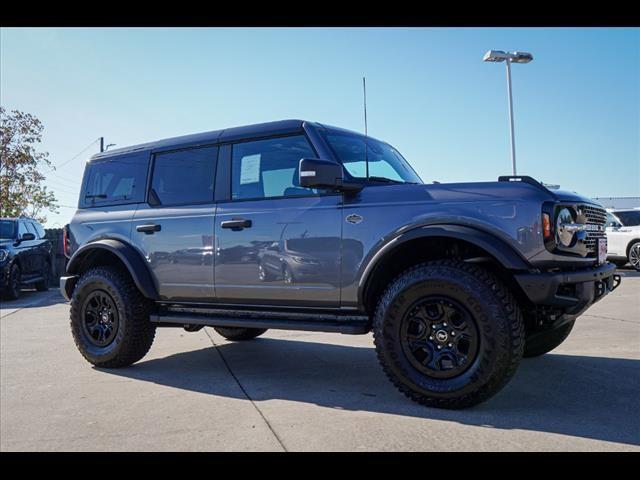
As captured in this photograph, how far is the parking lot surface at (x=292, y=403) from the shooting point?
9.80 feet

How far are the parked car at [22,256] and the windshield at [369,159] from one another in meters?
9.38

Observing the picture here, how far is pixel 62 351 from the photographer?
5.89 meters

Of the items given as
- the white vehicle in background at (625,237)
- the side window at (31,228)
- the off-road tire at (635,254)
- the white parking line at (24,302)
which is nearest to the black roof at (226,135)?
the white parking line at (24,302)

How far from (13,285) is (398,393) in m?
10.2

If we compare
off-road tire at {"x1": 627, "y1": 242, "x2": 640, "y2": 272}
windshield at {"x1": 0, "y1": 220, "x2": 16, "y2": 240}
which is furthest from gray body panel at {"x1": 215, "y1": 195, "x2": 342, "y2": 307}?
off-road tire at {"x1": 627, "y1": 242, "x2": 640, "y2": 272}

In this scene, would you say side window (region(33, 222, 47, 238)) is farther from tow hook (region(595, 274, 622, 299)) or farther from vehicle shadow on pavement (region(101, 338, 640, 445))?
tow hook (region(595, 274, 622, 299))

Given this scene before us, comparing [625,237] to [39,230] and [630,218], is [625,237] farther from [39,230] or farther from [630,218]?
[39,230]

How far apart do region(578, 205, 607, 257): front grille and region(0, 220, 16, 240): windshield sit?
11.6m

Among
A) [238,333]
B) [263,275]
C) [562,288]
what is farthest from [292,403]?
[238,333]

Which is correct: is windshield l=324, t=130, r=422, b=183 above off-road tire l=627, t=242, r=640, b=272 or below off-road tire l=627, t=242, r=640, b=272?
above

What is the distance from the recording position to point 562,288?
11.2ft

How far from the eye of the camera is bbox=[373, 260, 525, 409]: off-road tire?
11.0 feet

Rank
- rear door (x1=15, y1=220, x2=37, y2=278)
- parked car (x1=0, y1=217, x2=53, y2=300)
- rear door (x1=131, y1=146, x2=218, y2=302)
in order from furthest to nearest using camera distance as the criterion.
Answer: rear door (x1=15, y1=220, x2=37, y2=278) → parked car (x1=0, y1=217, x2=53, y2=300) → rear door (x1=131, y1=146, x2=218, y2=302)
